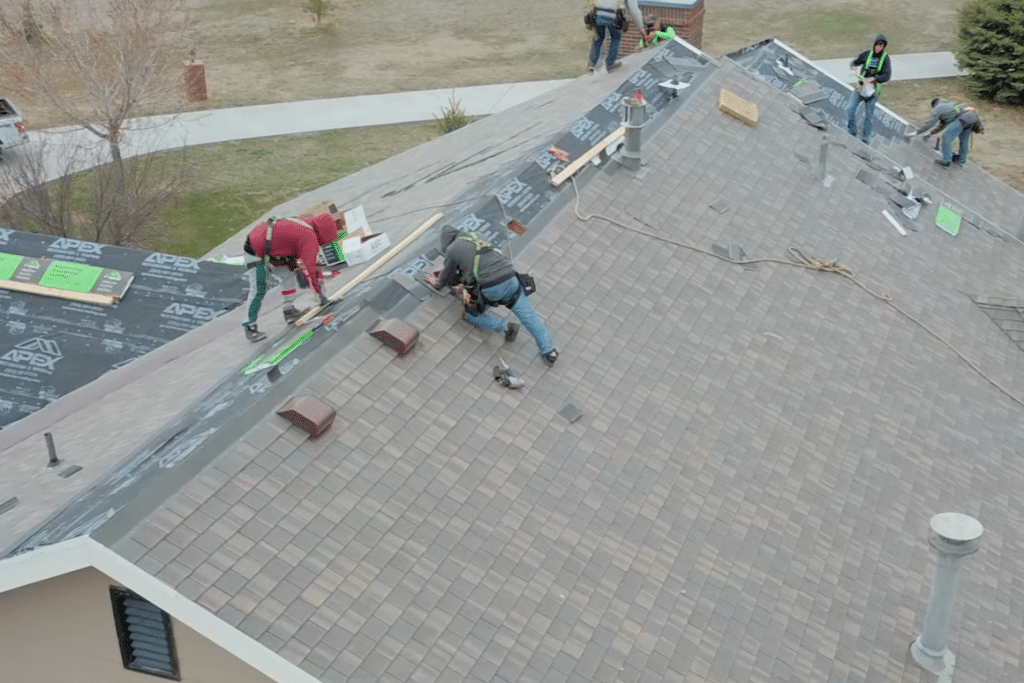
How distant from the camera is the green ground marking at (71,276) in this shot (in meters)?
17.0

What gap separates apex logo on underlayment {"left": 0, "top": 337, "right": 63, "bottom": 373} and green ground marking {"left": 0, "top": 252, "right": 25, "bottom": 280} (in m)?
1.43

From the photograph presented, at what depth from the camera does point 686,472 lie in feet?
39.7

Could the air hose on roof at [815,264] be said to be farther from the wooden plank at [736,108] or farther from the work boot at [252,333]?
the work boot at [252,333]

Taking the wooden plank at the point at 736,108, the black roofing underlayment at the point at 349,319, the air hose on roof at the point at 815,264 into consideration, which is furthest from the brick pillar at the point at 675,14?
the air hose on roof at the point at 815,264

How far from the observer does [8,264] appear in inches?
687

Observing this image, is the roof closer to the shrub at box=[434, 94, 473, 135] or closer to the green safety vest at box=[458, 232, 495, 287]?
the green safety vest at box=[458, 232, 495, 287]

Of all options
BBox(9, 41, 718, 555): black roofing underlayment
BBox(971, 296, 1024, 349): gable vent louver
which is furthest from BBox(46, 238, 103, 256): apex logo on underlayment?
BBox(971, 296, 1024, 349): gable vent louver

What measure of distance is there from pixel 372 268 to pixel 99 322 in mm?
5121

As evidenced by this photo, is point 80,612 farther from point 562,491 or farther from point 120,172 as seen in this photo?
point 120,172

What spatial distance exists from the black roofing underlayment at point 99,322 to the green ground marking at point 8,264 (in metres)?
0.26

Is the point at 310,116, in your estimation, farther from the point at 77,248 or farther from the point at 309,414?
the point at 309,414

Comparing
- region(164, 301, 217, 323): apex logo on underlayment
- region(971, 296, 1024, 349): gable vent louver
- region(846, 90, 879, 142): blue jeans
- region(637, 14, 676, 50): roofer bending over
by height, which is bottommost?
region(164, 301, 217, 323): apex logo on underlayment

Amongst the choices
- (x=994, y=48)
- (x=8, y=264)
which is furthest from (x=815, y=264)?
(x=994, y=48)

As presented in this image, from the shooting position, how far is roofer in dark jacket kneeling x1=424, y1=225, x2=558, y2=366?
472 inches
